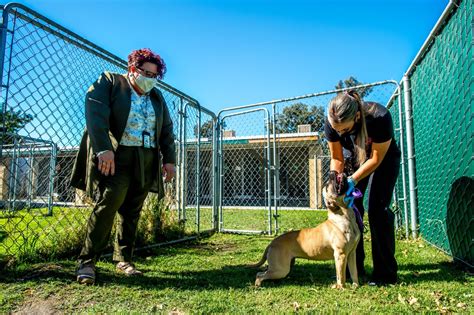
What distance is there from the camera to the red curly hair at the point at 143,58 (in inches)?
120

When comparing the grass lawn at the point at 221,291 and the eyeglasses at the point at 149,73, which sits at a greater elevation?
the eyeglasses at the point at 149,73

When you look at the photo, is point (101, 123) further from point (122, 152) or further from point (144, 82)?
point (144, 82)

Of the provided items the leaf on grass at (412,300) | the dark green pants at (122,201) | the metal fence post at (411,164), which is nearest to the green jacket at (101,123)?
the dark green pants at (122,201)

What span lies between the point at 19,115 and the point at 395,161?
348 cm

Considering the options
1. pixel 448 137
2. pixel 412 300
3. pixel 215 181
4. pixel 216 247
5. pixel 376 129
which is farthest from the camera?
pixel 215 181

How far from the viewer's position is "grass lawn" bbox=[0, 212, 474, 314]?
2.24m

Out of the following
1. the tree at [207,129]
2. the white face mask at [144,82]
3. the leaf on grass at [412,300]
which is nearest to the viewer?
the leaf on grass at [412,300]

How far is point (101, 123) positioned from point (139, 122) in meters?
0.43

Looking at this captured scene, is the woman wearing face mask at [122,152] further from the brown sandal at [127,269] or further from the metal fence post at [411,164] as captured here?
the metal fence post at [411,164]

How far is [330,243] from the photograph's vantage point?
9.18 ft

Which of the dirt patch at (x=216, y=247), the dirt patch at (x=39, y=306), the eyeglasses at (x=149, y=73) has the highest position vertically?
the eyeglasses at (x=149, y=73)

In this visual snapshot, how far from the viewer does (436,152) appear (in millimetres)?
4090

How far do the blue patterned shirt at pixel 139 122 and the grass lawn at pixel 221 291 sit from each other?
1.22 m

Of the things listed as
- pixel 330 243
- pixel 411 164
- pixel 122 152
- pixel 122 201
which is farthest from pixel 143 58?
pixel 411 164
